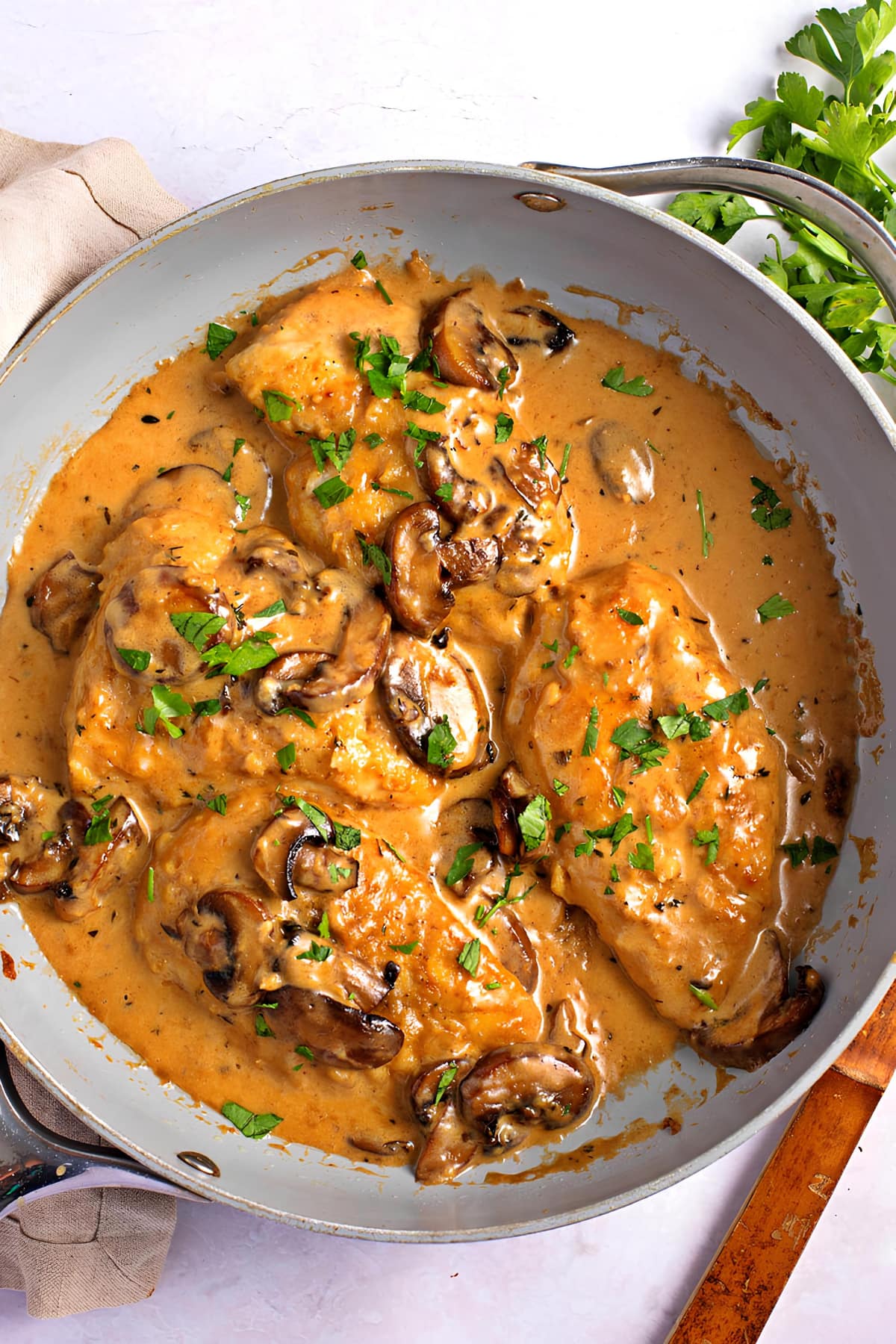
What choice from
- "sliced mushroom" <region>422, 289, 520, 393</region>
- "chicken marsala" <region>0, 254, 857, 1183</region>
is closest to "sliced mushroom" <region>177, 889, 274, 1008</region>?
"chicken marsala" <region>0, 254, 857, 1183</region>

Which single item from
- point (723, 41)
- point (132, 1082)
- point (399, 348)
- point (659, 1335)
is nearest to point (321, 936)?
point (132, 1082)

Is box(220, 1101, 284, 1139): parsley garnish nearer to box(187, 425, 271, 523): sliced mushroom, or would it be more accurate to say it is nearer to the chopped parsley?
box(187, 425, 271, 523): sliced mushroom

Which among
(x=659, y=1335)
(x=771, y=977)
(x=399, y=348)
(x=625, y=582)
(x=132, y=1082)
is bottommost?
(x=659, y=1335)

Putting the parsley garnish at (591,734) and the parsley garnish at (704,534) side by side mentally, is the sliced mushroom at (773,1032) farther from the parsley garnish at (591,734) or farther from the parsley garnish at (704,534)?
the parsley garnish at (704,534)

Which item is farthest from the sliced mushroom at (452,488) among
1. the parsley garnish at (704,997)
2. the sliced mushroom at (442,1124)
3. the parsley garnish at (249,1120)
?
the parsley garnish at (249,1120)

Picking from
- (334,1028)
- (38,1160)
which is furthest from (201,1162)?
(334,1028)

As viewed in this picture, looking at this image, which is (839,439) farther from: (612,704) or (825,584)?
(612,704)

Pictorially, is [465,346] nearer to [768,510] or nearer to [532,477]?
[532,477]
